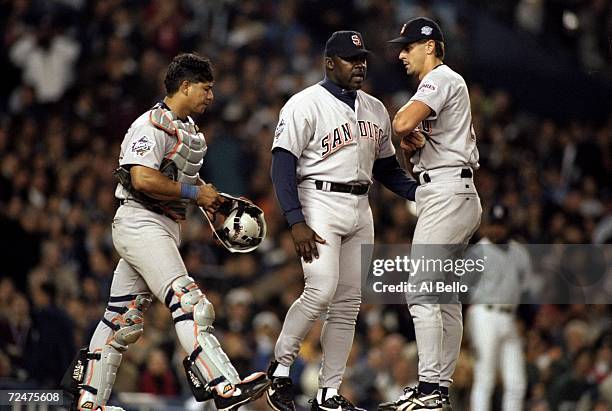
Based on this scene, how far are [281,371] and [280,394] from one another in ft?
0.45

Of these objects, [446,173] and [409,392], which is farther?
[446,173]

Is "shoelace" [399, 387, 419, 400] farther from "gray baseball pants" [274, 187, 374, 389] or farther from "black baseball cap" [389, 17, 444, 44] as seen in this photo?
"black baseball cap" [389, 17, 444, 44]

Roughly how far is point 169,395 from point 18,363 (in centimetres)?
139

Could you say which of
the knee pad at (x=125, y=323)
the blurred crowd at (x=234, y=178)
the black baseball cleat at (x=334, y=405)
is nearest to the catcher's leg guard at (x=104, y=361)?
the knee pad at (x=125, y=323)

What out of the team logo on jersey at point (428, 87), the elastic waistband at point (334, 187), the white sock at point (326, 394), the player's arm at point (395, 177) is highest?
the team logo on jersey at point (428, 87)

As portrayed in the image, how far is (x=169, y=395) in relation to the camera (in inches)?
445

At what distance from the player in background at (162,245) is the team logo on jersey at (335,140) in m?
0.69

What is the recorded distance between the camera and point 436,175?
24.0 ft

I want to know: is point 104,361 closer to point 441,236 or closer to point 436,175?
point 441,236

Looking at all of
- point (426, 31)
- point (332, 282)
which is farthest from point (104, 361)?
point (426, 31)

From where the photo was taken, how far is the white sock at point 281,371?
7288 millimetres

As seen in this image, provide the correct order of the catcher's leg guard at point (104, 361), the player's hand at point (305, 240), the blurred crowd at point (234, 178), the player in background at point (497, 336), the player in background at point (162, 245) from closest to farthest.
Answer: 1. the player in background at point (162, 245)
2. the player's hand at point (305, 240)
3. the catcher's leg guard at point (104, 361)
4. the player in background at point (497, 336)
5. the blurred crowd at point (234, 178)

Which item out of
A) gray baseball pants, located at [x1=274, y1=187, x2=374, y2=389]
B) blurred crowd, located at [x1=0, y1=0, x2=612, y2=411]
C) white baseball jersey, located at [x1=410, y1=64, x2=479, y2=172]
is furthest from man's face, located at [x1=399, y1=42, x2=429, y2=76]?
blurred crowd, located at [x1=0, y1=0, x2=612, y2=411]

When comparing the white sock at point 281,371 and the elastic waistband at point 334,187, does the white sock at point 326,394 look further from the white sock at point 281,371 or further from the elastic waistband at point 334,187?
the elastic waistband at point 334,187
